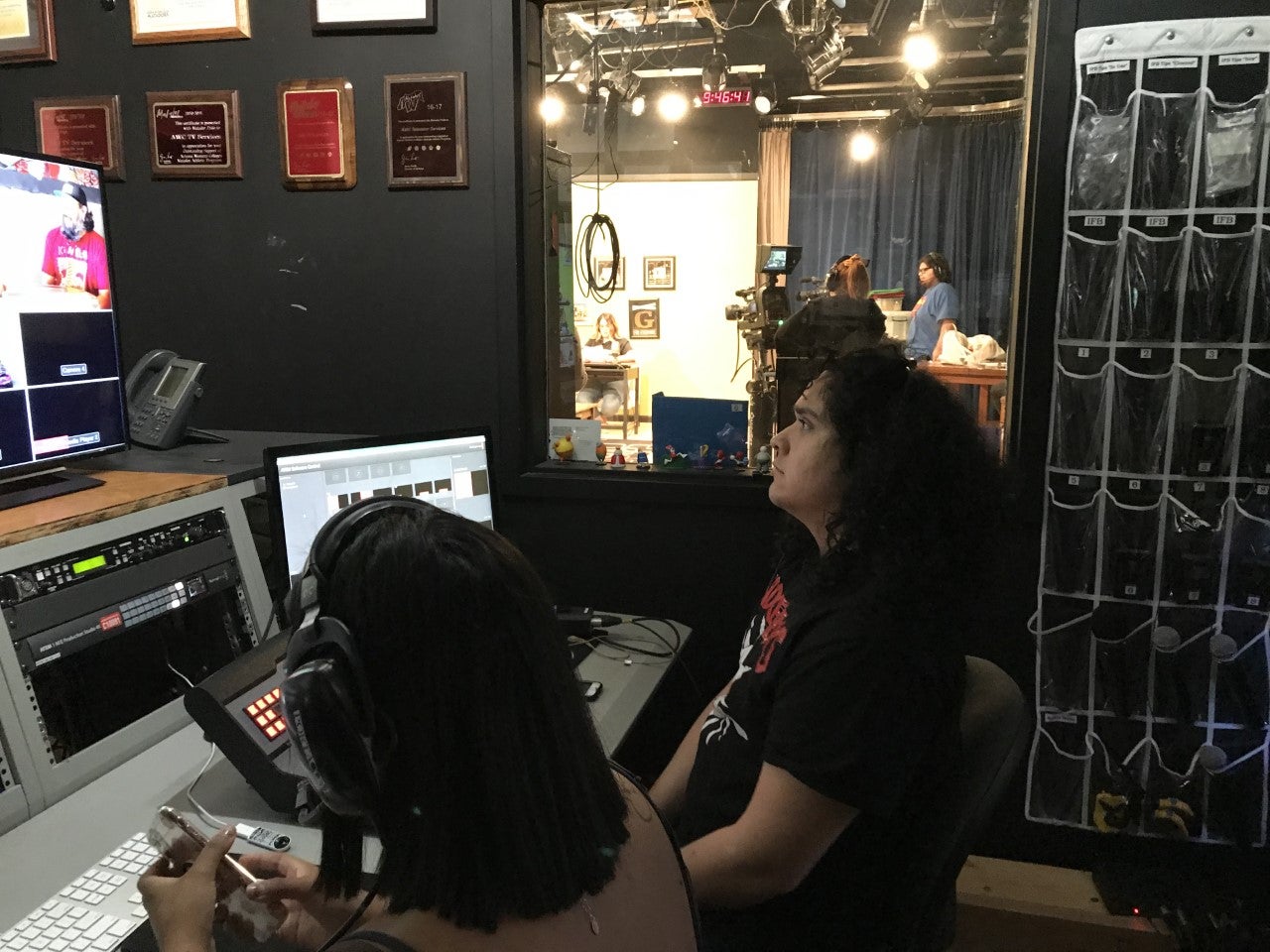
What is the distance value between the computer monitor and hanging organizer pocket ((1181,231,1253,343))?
2.13 m

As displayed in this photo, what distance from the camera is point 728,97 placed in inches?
170

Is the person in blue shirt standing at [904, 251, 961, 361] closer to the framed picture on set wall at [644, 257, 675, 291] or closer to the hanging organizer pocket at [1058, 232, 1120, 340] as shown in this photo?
the hanging organizer pocket at [1058, 232, 1120, 340]

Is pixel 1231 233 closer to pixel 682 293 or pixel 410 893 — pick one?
pixel 410 893

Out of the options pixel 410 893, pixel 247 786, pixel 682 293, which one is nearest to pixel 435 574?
pixel 410 893

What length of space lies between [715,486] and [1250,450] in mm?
1159

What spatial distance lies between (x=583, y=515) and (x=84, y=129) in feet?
5.51

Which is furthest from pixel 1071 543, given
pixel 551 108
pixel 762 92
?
pixel 762 92

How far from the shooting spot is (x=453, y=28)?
2166mm

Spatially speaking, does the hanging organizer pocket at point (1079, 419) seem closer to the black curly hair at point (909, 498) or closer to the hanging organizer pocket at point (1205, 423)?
the hanging organizer pocket at point (1205, 423)

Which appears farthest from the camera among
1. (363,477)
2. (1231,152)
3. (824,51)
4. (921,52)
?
(921,52)

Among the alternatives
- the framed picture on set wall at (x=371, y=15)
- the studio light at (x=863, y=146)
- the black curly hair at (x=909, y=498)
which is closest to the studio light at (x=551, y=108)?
the framed picture on set wall at (x=371, y=15)

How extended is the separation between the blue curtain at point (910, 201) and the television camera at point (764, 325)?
1.71 ft

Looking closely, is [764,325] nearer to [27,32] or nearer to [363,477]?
[363,477]

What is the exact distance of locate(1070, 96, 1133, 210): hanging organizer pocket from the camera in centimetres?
189
